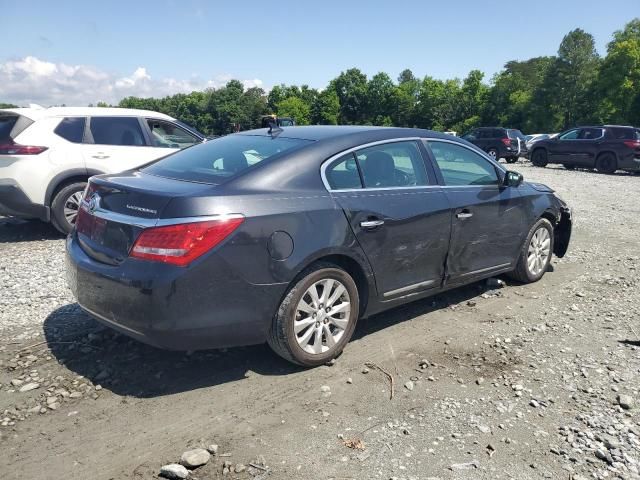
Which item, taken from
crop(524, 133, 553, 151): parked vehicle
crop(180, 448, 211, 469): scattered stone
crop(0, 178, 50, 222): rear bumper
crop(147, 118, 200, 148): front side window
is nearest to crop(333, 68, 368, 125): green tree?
crop(524, 133, 553, 151): parked vehicle

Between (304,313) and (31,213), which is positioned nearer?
(304,313)

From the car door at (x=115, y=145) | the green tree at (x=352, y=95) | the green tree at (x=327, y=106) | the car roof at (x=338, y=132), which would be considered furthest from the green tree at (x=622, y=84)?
the car roof at (x=338, y=132)

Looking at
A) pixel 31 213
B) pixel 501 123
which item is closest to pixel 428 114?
pixel 501 123

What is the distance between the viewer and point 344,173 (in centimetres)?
405

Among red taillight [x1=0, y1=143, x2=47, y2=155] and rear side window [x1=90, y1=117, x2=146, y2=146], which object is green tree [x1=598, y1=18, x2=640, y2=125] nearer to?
rear side window [x1=90, y1=117, x2=146, y2=146]

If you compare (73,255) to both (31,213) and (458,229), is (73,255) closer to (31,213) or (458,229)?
(458,229)

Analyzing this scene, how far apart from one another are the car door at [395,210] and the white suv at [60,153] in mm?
5119

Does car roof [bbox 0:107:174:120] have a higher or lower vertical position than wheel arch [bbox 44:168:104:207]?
higher

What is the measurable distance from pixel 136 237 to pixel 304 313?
122cm

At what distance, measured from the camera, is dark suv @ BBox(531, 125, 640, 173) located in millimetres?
19891

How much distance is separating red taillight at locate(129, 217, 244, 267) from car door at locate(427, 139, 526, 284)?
230 centimetres

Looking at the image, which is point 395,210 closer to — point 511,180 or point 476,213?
point 476,213

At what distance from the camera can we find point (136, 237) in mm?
3289

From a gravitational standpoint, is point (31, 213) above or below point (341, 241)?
below
